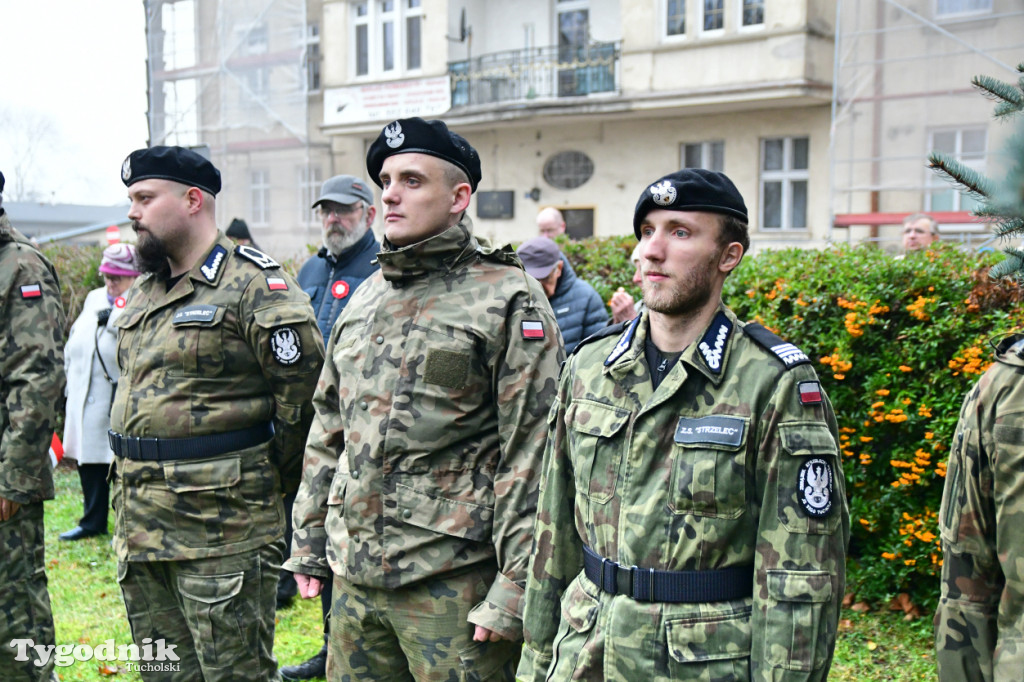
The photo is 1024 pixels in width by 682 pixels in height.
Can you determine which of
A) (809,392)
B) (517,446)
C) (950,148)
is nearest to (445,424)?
(517,446)

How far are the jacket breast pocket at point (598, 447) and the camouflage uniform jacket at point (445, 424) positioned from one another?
41 centimetres

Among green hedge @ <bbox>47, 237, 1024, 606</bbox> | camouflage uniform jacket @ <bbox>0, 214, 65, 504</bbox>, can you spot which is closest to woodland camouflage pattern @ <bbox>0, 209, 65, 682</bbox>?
camouflage uniform jacket @ <bbox>0, 214, 65, 504</bbox>

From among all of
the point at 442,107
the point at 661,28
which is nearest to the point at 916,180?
the point at 661,28

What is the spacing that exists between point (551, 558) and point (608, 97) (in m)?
18.4

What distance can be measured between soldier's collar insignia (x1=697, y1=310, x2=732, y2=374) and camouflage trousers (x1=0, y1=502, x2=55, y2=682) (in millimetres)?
3208

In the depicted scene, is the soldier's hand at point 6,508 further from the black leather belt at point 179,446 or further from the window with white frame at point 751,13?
the window with white frame at point 751,13

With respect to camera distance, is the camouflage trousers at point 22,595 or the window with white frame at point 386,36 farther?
the window with white frame at point 386,36

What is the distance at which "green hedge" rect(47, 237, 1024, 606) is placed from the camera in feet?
15.7

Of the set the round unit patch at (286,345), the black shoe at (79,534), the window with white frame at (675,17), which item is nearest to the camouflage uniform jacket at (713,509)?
the round unit patch at (286,345)

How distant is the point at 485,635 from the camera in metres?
2.88

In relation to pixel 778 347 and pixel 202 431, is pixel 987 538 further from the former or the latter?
pixel 202 431

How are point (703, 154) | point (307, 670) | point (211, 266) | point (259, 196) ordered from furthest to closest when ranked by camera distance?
point (259, 196) → point (703, 154) → point (307, 670) → point (211, 266)

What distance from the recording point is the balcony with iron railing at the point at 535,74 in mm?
20609

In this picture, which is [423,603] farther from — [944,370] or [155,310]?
[944,370]
